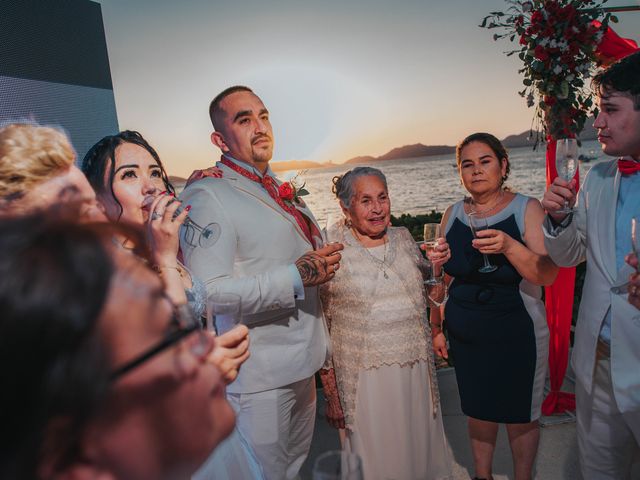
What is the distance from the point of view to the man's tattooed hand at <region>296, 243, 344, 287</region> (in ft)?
7.21

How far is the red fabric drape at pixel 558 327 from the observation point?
3398 mm

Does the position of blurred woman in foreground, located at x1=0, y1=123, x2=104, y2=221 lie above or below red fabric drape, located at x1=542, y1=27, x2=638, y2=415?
above

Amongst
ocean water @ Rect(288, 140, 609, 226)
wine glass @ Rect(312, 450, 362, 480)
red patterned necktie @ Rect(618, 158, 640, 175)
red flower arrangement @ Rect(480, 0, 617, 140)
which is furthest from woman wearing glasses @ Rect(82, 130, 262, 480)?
ocean water @ Rect(288, 140, 609, 226)

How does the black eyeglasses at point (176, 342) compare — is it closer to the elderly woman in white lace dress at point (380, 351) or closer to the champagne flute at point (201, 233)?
the champagne flute at point (201, 233)

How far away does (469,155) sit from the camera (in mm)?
2797

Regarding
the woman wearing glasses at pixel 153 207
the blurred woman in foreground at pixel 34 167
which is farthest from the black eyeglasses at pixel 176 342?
the blurred woman in foreground at pixel 34 167

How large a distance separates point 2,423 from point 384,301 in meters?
2.25

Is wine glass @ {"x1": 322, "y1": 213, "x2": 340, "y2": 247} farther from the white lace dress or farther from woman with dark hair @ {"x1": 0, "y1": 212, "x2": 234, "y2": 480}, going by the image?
woman with dark hair @ {"x1": 0, "y1": 212, "x2": 234, "y2": 480}

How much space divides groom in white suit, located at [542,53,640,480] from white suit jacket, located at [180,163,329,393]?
1.45 metres

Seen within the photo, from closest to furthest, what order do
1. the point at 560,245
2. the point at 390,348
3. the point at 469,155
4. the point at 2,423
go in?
the point at 2,423
the point at 560,245
the point at 390,348
the point at 469,155

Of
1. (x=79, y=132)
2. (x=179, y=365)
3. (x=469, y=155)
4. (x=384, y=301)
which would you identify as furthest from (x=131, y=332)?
(x=79, y=132)

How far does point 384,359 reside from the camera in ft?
8.50

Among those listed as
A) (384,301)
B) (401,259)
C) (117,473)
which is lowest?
(384,301)

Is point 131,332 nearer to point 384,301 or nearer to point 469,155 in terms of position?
point 384,301
